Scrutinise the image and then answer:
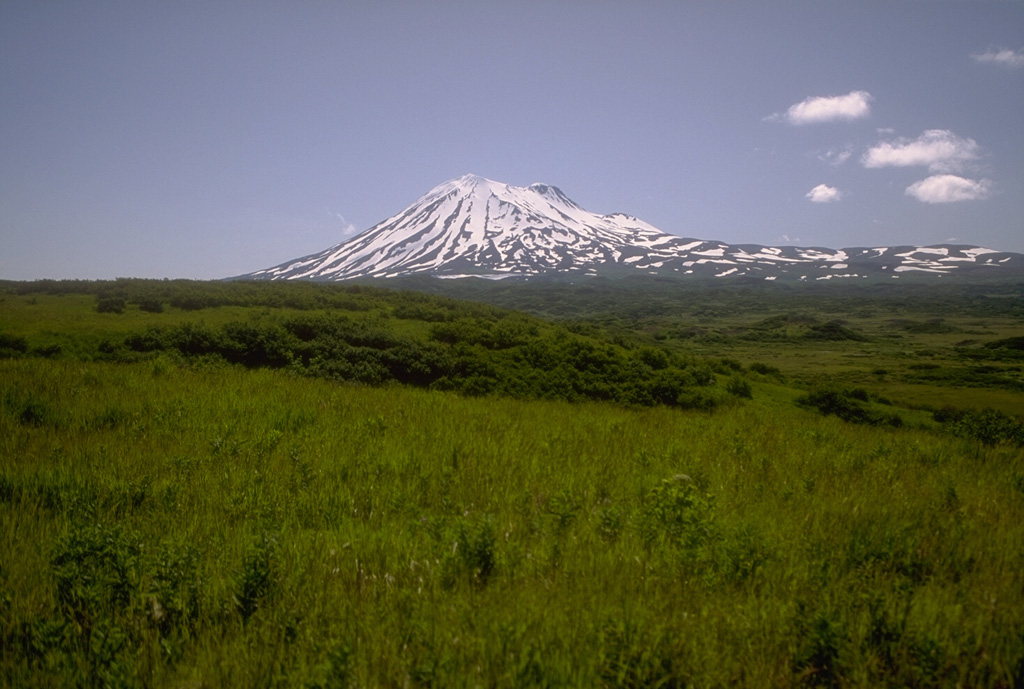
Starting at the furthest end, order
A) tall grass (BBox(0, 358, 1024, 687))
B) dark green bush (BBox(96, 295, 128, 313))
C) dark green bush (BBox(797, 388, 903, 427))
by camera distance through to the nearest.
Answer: dark green bush (BBox(96, 295, 128, 313))
dark green bush (BBox(797, 388, 903, 427))
tall grass (BBox(0, 358, 1024, 687))

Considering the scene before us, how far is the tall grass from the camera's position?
260 centimetres

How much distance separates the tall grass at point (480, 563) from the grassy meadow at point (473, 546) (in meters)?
0.02

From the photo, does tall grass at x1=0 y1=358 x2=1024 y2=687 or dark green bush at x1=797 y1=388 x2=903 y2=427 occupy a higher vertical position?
tall grass at x1=0 y1=358 x2=1024 y2=687

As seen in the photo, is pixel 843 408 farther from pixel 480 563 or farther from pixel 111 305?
Answer: pixel 111 305

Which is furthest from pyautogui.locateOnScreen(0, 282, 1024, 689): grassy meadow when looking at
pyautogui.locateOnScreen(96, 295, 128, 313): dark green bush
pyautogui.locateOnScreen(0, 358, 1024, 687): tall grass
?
pyautogui.locateOnScreen(96, 295, 128, 313): dark green bush

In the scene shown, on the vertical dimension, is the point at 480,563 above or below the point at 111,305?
below

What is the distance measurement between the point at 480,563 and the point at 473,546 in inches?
4.9

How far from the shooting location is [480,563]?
11.7ft

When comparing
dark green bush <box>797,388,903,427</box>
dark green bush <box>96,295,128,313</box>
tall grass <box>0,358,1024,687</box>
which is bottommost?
dark green bush <box>797,388,903,427</box>

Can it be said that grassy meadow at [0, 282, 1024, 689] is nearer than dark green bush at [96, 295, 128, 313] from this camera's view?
Yes

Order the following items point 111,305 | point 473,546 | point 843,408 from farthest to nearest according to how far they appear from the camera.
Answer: point 111,305 → point 843,408 → point 473,546

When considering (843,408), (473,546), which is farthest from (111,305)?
(843,408)

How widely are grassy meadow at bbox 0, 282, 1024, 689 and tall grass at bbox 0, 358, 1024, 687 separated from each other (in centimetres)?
2

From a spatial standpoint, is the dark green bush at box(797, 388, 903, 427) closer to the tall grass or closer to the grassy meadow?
the grassy meadow
